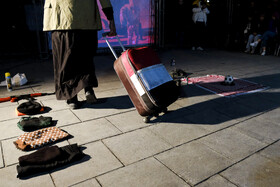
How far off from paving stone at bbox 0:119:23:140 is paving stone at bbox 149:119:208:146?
171 cm

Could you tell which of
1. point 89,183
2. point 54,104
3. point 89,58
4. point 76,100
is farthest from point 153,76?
point 54,104

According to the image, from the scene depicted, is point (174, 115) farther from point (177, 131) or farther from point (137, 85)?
point (137, 85)

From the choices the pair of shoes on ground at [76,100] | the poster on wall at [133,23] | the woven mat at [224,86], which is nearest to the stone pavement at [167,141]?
the pair of shoes on ground at [76,100]

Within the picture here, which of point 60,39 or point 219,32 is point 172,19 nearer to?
point 219,32

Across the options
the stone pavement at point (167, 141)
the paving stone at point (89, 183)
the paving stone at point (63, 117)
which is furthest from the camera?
the paving stone at point (63, 117)

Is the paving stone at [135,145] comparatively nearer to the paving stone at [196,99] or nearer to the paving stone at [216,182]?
the paving stone at [216,182]

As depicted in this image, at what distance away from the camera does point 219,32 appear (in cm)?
1262

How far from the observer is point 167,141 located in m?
2.96

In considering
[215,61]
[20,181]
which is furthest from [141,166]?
[215,61]

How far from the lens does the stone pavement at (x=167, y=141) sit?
229 centimetres

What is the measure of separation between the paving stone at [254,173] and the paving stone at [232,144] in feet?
0.41

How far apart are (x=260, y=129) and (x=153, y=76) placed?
1.60 metres

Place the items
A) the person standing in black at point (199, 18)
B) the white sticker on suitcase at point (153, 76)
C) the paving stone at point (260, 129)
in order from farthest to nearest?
the person standing in black at point (199, 18) < the white sticker on suitcase at point (153, 76) < the paving stone at point (260, 129)

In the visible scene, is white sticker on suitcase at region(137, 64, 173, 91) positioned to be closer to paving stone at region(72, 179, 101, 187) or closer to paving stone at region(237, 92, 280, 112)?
paving stone at region(72, 179, 101, 187)
